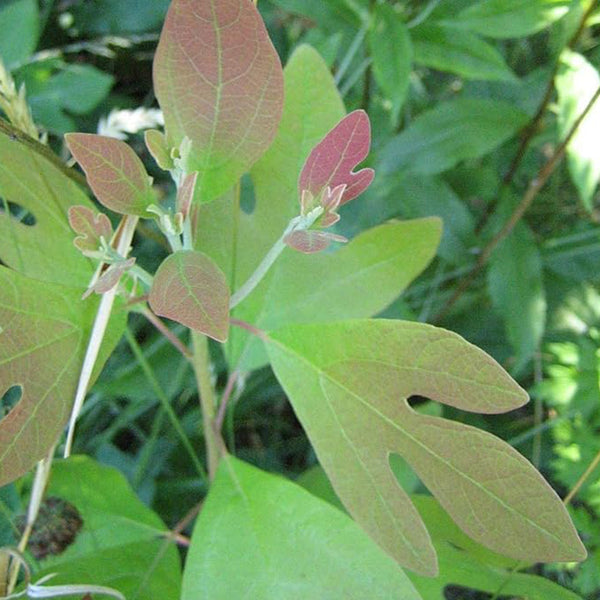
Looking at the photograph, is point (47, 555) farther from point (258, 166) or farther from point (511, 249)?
point (511, 249)

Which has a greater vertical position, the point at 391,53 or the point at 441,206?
the point at 391,53

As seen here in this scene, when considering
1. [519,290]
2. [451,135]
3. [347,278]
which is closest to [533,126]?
[451,135]

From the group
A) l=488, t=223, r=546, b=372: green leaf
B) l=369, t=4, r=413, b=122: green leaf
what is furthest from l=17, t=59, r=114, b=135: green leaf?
l=488, t=223, r=546, b=372: green leaf

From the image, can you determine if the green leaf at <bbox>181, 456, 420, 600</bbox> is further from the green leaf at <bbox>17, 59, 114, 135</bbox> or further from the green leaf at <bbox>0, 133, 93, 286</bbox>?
the green leaf at <bbox>17, 59, 114, 135</bbox>

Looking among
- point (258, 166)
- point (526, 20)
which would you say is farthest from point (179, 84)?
point (526, 20)

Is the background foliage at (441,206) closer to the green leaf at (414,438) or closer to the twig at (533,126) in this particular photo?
the twig at (533,126)

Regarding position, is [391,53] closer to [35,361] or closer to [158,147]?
[158,147]

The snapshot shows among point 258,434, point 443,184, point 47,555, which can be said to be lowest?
point 258,434
